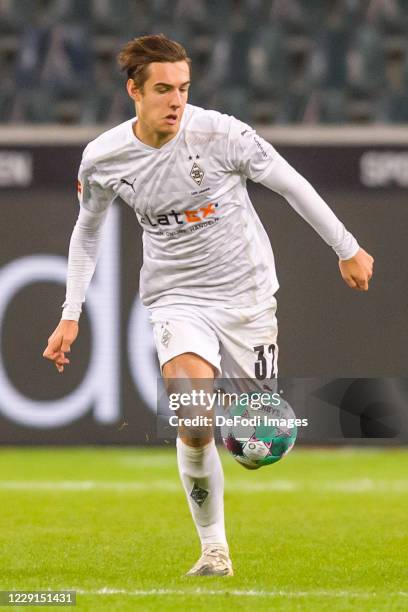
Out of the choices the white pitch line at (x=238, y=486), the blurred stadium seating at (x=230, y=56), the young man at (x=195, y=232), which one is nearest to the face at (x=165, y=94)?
the young man at (x=195, y=232)

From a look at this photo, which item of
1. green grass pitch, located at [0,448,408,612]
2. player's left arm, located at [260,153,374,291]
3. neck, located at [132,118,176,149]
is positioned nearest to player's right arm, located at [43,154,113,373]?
neck, located at [132,118,176,149]

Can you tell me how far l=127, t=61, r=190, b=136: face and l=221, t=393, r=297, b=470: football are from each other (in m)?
1.04

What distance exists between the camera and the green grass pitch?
474 cm

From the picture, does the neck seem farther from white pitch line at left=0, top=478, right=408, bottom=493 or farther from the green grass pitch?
white pitch line at left=0, top=478, right=408, bottom=493

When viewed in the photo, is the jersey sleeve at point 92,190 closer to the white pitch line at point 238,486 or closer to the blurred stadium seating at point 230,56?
the white pitch line at point 238,486

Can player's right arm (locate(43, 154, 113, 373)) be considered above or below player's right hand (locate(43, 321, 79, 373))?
above

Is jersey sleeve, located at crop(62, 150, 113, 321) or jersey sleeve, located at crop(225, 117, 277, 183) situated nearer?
jersey sleeve, located at crop(225, 117, 277, 183)

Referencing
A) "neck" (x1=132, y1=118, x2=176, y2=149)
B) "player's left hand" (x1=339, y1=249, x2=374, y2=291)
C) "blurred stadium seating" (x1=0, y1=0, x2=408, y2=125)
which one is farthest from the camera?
"blurred stadium seating" (x1=0, y1=0, x2=408, y2=125)

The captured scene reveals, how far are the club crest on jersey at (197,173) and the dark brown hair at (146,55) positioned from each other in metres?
0.35

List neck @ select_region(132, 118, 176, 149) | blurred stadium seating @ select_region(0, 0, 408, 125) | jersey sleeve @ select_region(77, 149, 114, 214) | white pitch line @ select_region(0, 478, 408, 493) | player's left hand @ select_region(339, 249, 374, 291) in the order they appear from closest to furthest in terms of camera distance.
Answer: player's left hand @ select_region(339, 249, 374, 291), neck @ select_region(132, 118, 176, 149), jersey sleeve @ select_region(77, 149, 114, 214), white pitch line @ select_region(0, 478, 408, 493), blurred stadium seating @ select_region(0, 0, 408, 125)

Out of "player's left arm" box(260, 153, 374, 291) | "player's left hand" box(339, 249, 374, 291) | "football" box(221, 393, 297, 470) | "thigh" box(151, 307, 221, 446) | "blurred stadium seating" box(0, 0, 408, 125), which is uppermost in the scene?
"blurred stadium seating" box(0, 0, 408, 125)

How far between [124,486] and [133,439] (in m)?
1.18

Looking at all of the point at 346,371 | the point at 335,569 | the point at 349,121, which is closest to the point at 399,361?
the point at 346,371

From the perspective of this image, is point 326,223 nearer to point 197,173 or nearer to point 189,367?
point 197,173
